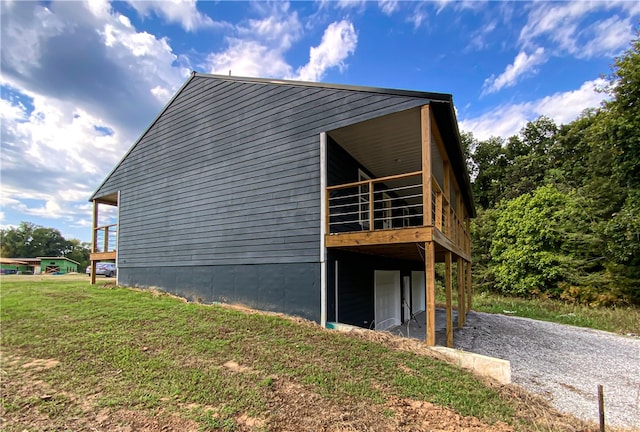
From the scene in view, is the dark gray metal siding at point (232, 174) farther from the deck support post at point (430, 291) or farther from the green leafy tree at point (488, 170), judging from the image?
the green leafy tree at point (488, 170)

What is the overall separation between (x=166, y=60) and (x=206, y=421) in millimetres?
11330

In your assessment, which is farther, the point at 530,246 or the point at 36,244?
the point at 36,244

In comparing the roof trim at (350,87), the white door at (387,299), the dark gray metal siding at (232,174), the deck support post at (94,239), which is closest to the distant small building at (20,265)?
the deck support post at (94,239)

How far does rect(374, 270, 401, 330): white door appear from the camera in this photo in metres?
8.83

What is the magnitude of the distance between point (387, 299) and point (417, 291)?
14.0 feet

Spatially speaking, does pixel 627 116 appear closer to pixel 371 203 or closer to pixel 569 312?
pixel 569 312

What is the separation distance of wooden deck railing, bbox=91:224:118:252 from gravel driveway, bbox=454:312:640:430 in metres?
12.2

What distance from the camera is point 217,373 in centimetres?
422

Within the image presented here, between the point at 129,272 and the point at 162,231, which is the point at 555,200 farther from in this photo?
the point at 129,272

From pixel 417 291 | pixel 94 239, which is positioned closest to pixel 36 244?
pixel 94 239

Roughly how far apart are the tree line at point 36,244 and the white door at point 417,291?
60717 millimetres

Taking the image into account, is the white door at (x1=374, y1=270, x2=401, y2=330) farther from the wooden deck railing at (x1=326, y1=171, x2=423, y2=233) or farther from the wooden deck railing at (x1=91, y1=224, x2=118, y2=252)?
the wooden deck railing at (x1=91, y1=224, x2=118, y2=252)

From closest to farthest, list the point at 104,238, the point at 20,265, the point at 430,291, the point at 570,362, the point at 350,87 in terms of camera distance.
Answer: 1. the point at 430,291
2. the point at 350,87
3. the point at 570,362
4. the point at 104,238
5. the point at 20,265

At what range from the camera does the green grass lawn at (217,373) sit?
3.46m
